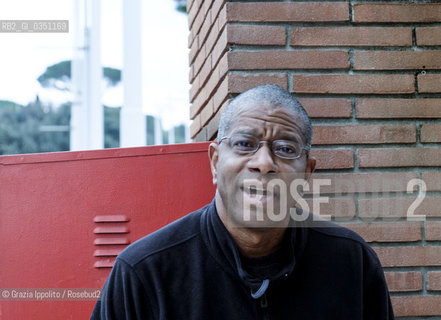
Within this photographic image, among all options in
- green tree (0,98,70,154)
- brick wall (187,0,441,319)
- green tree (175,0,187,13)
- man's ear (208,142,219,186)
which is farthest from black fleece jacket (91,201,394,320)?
green tree (0,98,70,154)

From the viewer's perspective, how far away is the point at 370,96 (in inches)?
106

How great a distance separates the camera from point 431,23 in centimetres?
275

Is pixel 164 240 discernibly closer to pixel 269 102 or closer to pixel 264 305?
pixel 264 305

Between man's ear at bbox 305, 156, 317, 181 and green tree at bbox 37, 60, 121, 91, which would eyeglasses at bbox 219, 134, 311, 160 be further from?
green tree at bbox 37, 60, 121, 91

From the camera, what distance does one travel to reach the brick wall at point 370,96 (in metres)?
2.63

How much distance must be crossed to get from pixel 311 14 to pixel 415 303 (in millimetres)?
1382

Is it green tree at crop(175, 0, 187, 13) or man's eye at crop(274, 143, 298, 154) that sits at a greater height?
green tree at crop(175, 0, 187, 13)

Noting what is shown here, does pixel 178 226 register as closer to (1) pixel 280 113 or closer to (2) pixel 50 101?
(1) pixel 280 113

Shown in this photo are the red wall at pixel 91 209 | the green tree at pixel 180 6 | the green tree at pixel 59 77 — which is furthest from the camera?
the green tree at pixel 59 77

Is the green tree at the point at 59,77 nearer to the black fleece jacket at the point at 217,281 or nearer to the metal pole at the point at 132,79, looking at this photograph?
the metal pole at the point at 132,79

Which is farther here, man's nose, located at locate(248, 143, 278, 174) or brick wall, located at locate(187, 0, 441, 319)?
brick wall, located at locate(187, 0, 441, 319)

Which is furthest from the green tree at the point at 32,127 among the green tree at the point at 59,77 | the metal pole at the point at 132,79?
the metal pole at the point at 132,79

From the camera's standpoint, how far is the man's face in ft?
6.59

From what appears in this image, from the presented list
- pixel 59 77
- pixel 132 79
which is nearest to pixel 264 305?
pixel 132 79
